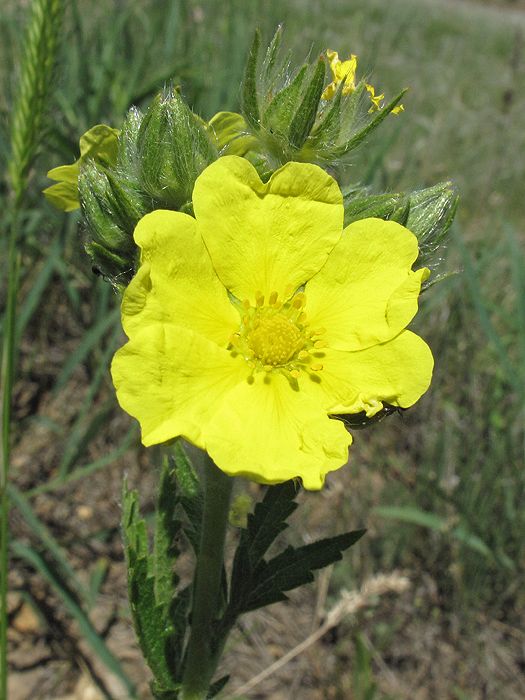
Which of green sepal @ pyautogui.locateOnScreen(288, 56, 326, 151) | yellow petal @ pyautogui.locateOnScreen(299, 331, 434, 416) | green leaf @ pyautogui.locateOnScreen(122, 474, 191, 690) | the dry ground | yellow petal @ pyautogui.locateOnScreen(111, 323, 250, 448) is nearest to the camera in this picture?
yellow petal @ pyautogui.locateOnScreen(111, 323, 250, 448)

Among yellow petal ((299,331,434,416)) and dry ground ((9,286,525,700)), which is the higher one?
yellow petal ((299,331,434,416))

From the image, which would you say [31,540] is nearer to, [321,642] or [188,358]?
[321,642]

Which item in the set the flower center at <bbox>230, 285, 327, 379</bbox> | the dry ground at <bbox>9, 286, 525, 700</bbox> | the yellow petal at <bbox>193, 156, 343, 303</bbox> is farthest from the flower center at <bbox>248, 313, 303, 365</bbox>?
the dry ground at <bbox>9, 286, 525, 700</bbox>

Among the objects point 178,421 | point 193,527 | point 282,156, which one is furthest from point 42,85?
point 193,527

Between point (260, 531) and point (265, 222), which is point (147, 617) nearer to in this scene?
point (260, 531)

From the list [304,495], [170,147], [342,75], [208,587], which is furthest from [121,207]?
[304,495]

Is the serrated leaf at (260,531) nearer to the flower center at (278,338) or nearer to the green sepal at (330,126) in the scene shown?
the flower center at (278,338)

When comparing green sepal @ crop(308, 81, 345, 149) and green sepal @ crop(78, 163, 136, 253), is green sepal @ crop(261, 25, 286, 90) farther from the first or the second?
green sepal @ crop(78, 163, 136, 253)
